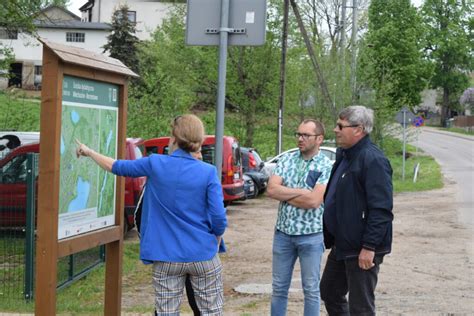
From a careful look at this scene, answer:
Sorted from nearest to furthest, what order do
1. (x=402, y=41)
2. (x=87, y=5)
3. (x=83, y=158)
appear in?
(x=83, y=158) → (x=402, y=41) → (x=87, y=5)

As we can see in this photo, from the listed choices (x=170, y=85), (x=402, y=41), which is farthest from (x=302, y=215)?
(x=402, y=41)

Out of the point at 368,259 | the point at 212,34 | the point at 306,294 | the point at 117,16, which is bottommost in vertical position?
the point at 306,294

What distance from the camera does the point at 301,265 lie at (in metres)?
6.70

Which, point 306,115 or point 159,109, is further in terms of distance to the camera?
point 306,115

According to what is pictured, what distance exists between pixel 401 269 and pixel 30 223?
5.28m

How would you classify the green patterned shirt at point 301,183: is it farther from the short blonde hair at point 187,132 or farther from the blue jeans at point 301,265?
the short blonde hair at point 187,132

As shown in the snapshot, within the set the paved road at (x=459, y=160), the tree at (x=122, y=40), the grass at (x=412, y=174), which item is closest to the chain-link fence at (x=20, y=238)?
the paved road at (x=459, y=160)

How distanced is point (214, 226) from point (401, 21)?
73.2 meters

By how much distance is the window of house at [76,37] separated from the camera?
72.0 meters

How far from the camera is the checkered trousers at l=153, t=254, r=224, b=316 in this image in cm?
553

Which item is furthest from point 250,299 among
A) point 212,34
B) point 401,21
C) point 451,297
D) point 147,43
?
point 401,21

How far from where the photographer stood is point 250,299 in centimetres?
926

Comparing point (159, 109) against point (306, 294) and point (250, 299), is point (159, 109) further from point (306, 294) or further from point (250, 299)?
point (306, 294)

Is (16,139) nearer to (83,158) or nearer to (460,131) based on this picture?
(83,158)
